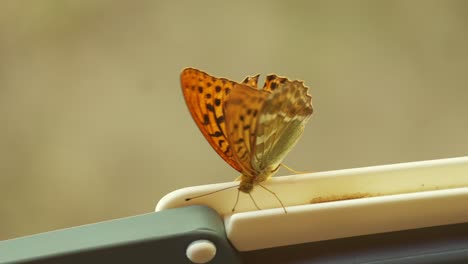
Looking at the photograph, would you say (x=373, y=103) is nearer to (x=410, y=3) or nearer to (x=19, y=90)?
(x=410, y=3)

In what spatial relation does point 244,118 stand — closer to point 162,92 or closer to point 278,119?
point 278,119

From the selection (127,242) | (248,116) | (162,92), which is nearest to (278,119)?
(248,116)

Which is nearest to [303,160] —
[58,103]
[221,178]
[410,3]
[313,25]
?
[221,178]

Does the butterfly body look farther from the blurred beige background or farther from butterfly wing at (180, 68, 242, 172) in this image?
the blurred beige background

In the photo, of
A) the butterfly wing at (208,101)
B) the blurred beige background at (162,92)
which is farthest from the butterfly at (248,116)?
the blurred beige background at (162,92)

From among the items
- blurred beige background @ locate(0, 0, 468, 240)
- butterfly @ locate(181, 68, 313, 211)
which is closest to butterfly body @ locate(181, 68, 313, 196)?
butterfly @ locate(181, 68, 313, 211)

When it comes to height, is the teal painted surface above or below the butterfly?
below
